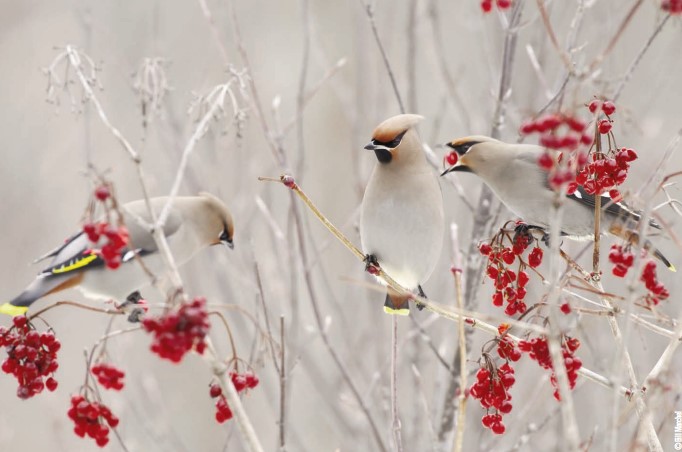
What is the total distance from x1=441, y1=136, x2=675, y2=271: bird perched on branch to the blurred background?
0.59ft

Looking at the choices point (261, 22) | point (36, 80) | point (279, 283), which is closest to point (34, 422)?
point (36, 80)

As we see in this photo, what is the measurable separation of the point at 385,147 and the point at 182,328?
4.89 ft

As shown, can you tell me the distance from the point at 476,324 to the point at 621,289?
3.42 metres

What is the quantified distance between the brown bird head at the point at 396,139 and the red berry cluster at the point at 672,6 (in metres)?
1.07

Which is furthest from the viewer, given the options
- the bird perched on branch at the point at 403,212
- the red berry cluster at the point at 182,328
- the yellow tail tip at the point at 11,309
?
the bird perched on branch at the point at 403,212

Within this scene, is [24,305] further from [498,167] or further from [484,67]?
[484,67]

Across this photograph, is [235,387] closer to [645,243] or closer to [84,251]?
[84,251]

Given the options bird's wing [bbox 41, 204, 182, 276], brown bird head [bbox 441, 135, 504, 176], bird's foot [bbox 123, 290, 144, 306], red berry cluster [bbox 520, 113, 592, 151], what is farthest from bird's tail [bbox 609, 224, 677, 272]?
bird's foot [bbox 123, 290, 144, 306]

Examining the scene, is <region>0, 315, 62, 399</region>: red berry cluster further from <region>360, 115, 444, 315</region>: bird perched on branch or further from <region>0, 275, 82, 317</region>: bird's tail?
<region>360, 115, 444, 315</region>: bird perched on branch

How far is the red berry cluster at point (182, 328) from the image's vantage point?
5.06 feet

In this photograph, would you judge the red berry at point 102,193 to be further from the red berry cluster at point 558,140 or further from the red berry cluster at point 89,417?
the red berry cluster at point 558,140

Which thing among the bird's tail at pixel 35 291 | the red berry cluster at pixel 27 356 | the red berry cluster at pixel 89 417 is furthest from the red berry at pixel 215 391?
the bird's tail at pixel 35 291

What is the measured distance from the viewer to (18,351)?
193 centimetres

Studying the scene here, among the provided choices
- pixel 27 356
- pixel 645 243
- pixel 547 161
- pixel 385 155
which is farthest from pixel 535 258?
pixel 27 356
